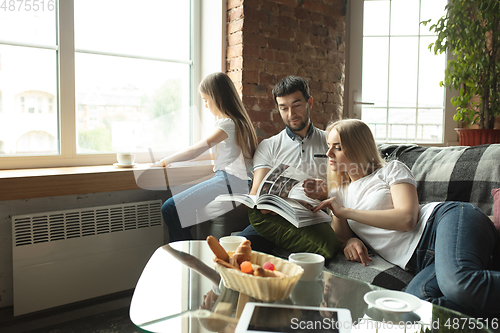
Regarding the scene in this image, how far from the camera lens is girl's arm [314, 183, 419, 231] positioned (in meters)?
1.36

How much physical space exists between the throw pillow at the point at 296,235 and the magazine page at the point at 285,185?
102mm

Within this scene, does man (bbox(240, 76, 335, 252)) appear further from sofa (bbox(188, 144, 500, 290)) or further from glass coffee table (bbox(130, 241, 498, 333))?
glass coffee table (bbox(130, 241, 498, 333))

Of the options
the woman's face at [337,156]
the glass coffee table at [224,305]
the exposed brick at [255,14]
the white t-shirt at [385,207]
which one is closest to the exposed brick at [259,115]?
the exposed brick at [255,14]

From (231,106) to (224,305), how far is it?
55.4 inches

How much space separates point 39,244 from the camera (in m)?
1.88

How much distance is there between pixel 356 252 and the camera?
143 cm

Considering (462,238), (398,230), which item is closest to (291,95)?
(398,230)

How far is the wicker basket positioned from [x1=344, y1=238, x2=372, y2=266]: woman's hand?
1.72 ft

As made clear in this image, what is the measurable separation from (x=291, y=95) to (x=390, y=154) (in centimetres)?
57

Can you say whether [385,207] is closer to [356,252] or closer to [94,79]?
[356,252]

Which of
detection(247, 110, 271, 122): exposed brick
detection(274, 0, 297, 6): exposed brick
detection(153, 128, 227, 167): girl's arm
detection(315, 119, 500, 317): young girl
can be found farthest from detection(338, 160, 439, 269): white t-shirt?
detection(274, 0, 297, 6): exposed brick

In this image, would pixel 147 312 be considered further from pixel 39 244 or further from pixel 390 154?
pixel 390 154

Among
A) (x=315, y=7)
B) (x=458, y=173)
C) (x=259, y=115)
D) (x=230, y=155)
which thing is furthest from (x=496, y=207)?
(x=315, y=7)

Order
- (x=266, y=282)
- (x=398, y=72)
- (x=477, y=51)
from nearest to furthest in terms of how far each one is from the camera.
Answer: (x=266, y=282) → (x=477, y=51) → (x=398, y=72)
